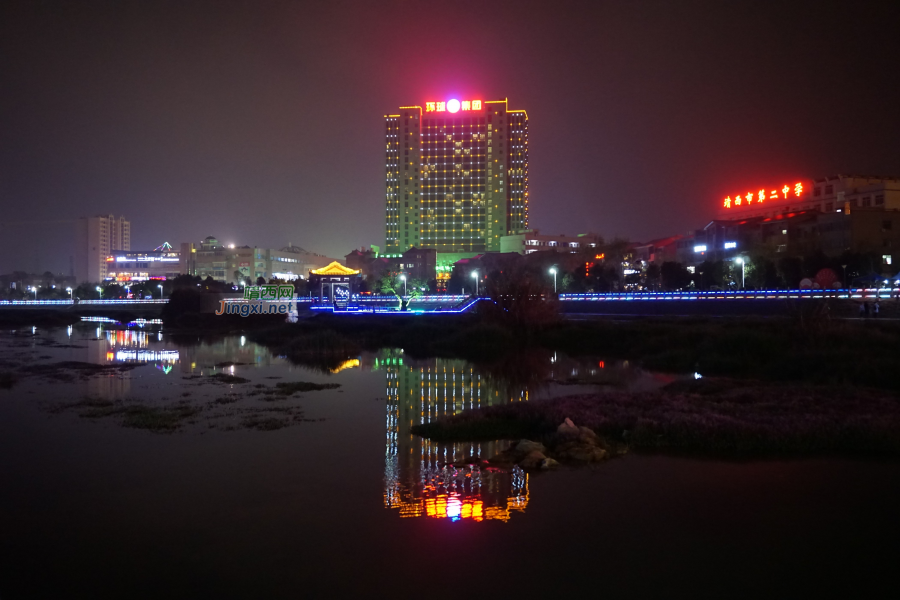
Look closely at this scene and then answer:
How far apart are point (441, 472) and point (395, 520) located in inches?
106

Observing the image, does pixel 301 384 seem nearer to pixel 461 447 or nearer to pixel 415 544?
pixel 461 447

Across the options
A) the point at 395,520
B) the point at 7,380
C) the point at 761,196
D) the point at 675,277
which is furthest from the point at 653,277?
the point at 395,520

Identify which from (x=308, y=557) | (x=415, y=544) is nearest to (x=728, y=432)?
(x=415, y=544)

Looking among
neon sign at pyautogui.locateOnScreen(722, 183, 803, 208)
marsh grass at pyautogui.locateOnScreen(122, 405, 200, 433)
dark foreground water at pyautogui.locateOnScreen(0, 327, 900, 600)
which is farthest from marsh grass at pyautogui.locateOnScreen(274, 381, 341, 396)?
neon sign at pyautogui.locateOnScreen(722, 183, 803, 208)

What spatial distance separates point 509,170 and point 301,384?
165m

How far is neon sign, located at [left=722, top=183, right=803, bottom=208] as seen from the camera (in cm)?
10306

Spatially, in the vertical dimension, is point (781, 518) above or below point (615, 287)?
below

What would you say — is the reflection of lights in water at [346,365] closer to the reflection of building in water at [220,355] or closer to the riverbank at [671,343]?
the riverbank at [671,343]

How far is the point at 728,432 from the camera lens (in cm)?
1508

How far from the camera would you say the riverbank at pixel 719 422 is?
14.6 metres

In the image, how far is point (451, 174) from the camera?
600 feet

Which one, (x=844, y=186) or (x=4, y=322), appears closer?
(x=4, y=322)

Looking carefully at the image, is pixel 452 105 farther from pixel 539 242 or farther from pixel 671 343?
pixel 671 343

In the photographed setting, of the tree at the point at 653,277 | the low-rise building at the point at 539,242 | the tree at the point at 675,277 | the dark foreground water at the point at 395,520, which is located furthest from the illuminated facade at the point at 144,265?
the dark foreground water at the point at 395,520
